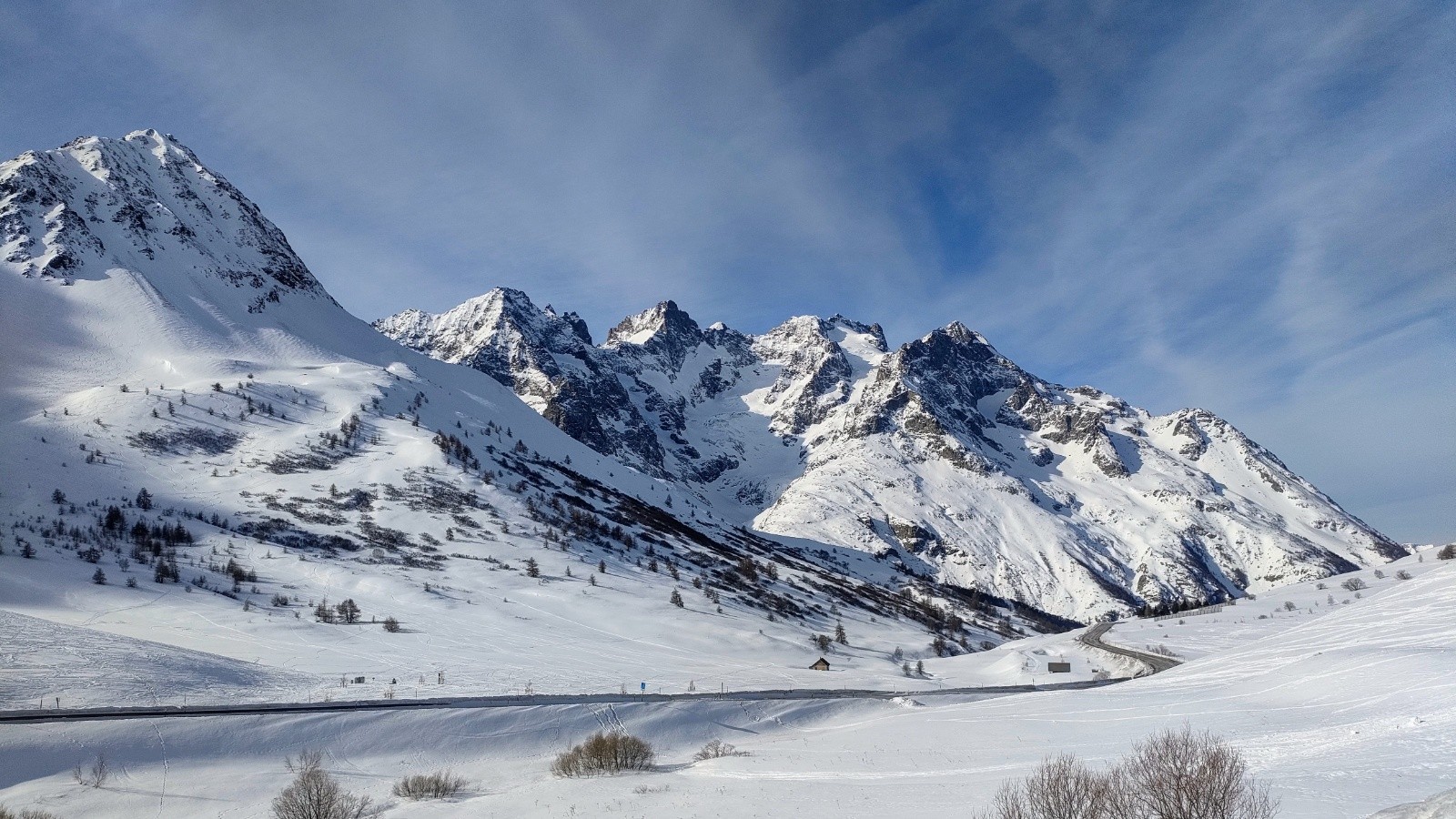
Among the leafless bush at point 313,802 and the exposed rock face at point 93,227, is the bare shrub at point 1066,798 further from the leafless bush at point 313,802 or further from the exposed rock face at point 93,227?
the exposed rock face at point 93,227

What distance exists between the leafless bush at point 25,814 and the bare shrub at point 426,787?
11.4 meters

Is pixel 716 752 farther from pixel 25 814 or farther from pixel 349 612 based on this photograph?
pixel 349 612

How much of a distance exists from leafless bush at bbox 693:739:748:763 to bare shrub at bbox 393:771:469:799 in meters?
12.4

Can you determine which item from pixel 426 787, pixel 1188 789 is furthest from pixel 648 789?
pixel 1188 789

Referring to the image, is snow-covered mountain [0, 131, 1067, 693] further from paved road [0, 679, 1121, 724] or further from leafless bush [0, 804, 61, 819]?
leafless bush [0, 804, 61, 819]

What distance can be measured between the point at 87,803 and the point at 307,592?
165 ft

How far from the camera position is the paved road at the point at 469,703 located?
33.1 metres

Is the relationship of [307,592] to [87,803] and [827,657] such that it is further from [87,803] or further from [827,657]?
[827,657]

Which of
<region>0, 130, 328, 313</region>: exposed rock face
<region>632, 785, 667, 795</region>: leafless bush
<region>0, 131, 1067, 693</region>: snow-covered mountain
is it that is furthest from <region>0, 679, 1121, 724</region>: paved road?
<region>0, 130, 328, 313</region>: exposed rock face

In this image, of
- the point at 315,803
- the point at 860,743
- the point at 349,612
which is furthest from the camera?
the point at 349,612

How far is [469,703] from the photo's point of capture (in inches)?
1686

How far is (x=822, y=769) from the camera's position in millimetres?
31359

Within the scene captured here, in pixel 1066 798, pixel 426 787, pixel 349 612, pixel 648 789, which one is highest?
pixel 349 612

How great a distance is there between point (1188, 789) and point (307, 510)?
106126 mm
